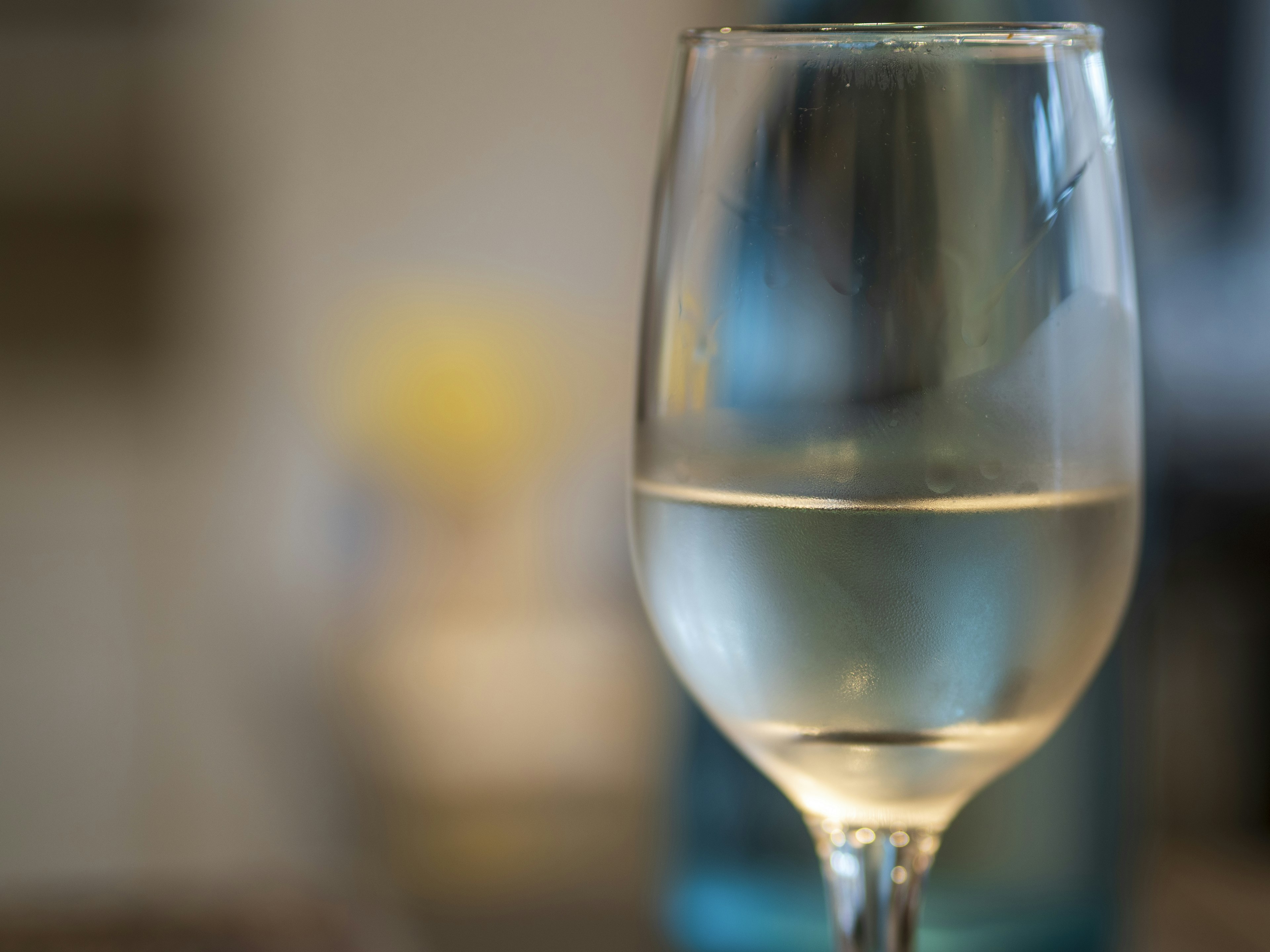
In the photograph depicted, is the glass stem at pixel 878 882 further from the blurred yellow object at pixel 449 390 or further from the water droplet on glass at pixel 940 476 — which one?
the blurred yellow object at pixel 449 390

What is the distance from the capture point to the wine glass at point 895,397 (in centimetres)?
25

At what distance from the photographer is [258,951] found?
1.53 feet

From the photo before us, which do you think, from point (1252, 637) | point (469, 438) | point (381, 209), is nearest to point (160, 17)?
point (381, 209)

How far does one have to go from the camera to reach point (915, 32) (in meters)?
0.25

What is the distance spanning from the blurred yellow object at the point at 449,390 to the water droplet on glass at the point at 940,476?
121 cm

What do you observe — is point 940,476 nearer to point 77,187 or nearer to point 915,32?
point 915,32

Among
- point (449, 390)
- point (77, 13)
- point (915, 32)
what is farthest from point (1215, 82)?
point (77, 13)

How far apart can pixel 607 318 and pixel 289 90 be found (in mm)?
402

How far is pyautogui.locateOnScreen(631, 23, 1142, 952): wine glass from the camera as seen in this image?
0.25m

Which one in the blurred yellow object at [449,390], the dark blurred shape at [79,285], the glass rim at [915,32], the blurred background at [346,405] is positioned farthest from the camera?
the dark blurred shape at [79,285]

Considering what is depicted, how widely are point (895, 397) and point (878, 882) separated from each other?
10cm

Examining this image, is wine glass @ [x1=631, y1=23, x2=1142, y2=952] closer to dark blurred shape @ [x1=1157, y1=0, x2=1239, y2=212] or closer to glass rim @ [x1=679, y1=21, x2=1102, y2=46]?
glass rim @ [x1=679, y1=21, x2=1102, y2=46]

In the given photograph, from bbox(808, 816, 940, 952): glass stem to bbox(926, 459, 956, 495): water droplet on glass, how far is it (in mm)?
75

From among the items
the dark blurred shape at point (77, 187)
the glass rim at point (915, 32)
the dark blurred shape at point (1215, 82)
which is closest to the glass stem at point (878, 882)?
Result: the glass rim at point (915, 32)
